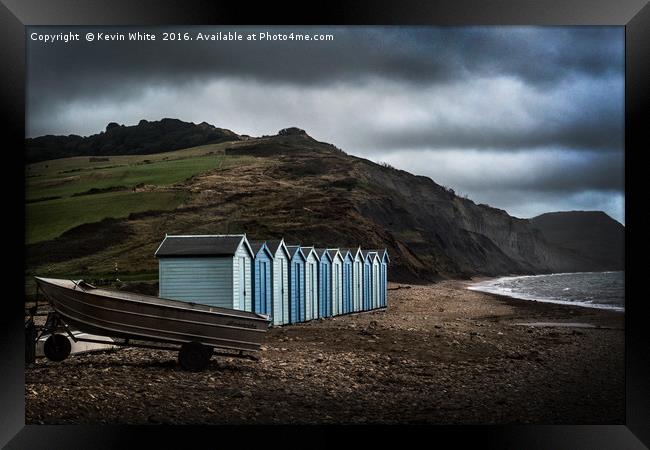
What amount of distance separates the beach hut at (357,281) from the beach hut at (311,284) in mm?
4562

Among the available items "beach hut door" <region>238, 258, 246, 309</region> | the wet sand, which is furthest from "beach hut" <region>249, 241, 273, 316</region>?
the wet sand

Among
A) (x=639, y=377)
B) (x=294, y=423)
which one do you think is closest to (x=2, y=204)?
(x=294, y=423)

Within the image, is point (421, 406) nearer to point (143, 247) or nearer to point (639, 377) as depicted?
point (639, 377)

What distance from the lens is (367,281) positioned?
108 ft

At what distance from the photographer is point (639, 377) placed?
1215 cm

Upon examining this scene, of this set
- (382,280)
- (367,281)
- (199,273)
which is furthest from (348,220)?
(199,273)

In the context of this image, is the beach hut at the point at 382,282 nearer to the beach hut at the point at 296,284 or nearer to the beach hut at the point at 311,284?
the beach hut at the point at 311,284

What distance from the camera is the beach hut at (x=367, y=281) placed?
32.4m

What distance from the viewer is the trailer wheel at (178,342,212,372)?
1525 cm

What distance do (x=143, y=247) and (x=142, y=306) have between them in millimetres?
16392

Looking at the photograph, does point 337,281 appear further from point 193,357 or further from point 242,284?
point 193,357

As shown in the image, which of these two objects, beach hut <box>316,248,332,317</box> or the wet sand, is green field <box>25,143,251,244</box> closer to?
the wet sand

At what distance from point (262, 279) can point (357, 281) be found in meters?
10.3
